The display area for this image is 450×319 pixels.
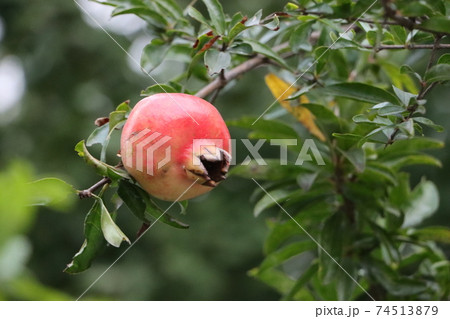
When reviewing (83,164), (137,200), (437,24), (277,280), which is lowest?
(83,164)

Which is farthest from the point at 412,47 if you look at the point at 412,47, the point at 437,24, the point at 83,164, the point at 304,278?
the point at 83,164

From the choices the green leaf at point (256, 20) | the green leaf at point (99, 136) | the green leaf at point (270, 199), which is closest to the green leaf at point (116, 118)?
the green leaf at point (99, 136)

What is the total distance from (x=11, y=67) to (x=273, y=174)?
2778 millimetres

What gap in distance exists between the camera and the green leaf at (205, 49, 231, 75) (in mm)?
928

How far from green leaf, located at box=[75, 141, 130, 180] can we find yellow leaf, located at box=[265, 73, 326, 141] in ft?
1.50

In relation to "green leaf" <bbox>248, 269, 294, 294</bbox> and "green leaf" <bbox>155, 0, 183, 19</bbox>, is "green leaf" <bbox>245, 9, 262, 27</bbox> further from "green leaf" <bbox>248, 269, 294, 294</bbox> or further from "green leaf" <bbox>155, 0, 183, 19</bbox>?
"green leaf" <bbox>248, 269, 294, 294</bbox>

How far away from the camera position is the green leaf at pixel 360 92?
3.20 feet

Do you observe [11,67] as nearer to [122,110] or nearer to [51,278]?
[51,278]

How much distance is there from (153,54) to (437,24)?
1.81 ft

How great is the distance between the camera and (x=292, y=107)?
4.03ft

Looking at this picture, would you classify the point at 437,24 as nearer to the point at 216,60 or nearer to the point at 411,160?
the point at 216,60

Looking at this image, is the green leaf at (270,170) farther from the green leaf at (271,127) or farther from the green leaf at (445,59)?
the green leaf at (445,59)

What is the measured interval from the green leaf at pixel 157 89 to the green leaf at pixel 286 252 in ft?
1.64
